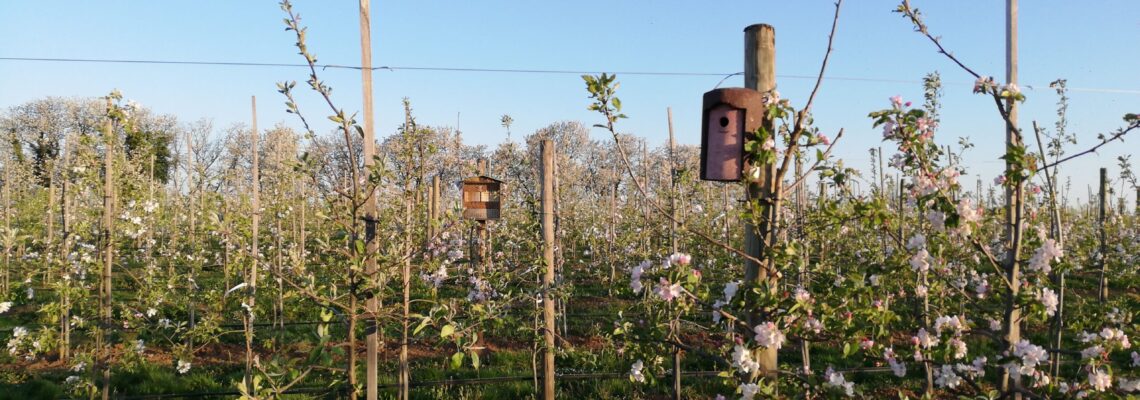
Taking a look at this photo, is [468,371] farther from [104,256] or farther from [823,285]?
[823,285]

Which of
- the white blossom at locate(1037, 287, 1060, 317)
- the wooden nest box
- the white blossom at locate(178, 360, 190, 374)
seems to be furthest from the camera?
the wooden nest box

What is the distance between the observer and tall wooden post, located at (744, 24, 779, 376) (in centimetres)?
252

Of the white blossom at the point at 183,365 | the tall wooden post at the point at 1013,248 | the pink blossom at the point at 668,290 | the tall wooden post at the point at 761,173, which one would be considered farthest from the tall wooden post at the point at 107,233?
the tall wooden post at the point at 1013,248

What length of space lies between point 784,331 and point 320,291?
2130mm

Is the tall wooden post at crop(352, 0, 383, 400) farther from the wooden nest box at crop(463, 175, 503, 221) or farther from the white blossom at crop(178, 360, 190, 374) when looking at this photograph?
the wooden nest box at crop(463, 175, 503, 221)

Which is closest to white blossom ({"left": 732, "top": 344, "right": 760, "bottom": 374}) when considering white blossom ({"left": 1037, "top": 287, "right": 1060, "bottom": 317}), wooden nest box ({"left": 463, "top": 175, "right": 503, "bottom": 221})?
white blossom ({"left": 1037, "top": 287, "right": 1060, "bottom": 317})

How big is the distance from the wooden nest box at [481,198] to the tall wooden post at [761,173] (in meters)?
5.14

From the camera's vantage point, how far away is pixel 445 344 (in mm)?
7324

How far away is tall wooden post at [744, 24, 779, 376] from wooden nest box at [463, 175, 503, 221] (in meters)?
5.14

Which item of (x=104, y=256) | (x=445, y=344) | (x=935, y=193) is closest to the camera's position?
(x=935, y=193)

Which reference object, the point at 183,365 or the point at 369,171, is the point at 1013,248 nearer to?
the point at 369,171

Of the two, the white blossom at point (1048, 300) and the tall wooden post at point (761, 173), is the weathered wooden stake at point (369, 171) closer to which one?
the tall wooden post at point (761, 173)

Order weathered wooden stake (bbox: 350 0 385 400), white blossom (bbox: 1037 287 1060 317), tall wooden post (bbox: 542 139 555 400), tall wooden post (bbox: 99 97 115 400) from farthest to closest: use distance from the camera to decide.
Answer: tall wooden post (bbox: 542 139 555 400) < tall wooden post (bbox: 99 97 115 400) < weathered wooden stake (bbox: 350 0 385 400) < white blossom (bbox: 1037 287 1060 317)

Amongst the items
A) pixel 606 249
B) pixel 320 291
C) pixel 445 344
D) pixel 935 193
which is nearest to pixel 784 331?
pixel 935 193
